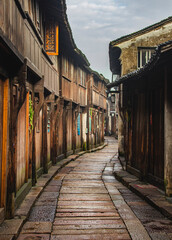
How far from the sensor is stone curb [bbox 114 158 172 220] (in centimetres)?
613

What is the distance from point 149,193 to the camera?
738 cm

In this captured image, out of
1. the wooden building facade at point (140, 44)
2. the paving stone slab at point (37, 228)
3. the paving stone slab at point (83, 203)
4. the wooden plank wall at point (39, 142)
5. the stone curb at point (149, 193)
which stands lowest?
the paving stone slab at point (83, 203)

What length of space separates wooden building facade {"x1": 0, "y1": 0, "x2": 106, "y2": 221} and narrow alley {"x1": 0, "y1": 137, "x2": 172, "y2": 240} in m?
0.56

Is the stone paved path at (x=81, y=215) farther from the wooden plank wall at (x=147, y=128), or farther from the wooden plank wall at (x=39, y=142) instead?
the wooden plank wall at (x=147, y=128)

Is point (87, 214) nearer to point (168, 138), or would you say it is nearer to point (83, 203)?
point (83, 203)

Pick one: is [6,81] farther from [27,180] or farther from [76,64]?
[76,64]

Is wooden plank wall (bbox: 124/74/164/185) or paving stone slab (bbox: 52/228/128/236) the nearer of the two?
paving stone slab (bbox: 52/228/128/236)

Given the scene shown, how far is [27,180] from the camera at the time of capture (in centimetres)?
769

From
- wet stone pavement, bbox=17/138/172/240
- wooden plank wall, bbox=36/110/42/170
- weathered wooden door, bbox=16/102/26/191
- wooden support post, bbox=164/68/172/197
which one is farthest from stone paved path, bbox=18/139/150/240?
wooden support post, bbox=164/68/172/197

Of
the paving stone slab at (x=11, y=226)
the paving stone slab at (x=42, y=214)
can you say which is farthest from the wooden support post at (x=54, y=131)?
the paving stone slab at (x=11, y=226)

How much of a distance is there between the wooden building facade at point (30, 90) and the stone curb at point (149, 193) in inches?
103

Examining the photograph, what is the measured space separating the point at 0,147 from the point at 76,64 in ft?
46.4

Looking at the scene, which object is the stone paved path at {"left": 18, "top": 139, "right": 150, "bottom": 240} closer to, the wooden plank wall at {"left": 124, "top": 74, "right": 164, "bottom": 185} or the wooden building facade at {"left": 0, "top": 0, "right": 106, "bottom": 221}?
the wooden building facade at {"left": 0, "top": 0, "right": 106, "bottom": 221}

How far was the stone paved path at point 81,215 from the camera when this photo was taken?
5.02 metres
